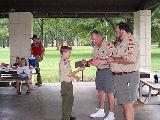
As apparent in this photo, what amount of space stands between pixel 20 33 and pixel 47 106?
13.7ft

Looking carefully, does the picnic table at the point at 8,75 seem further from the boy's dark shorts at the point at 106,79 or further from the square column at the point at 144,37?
the boy's dark shorts at the point at 106,79

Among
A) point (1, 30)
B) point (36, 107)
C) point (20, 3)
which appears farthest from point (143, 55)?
point (1, 30)

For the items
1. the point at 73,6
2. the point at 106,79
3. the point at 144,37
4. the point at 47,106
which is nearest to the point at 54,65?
the point at 73,6

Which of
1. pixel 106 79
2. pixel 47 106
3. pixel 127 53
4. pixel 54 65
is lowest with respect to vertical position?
pixel 47 106

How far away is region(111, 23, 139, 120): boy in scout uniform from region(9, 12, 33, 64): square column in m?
6.75

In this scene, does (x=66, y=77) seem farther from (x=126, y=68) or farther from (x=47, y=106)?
(x=47, y=106)

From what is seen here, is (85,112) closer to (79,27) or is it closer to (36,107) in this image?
(36,107)

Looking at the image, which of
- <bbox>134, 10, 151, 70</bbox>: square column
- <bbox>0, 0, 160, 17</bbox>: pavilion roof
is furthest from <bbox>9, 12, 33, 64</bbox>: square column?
<bbox>134, 10, 151, 70</bbox>: square column

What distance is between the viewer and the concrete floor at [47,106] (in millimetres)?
7379

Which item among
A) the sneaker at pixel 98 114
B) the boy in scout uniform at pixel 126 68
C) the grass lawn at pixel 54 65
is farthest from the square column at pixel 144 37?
the boy in scout uniform at pixel 126 68

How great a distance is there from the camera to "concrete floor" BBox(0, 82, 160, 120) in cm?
738

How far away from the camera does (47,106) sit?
845cm

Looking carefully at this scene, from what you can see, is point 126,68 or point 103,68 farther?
point 103,68

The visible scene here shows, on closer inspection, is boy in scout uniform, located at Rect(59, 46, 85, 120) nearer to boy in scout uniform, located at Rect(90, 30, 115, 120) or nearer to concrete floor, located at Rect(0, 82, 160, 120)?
boy in scout uniform, located at Rect(90, 30, 115, 120)
